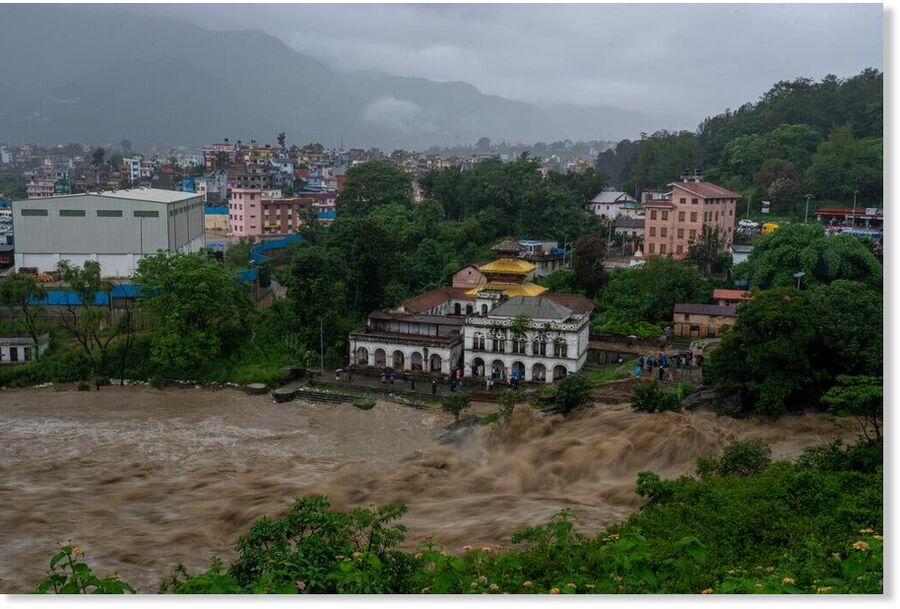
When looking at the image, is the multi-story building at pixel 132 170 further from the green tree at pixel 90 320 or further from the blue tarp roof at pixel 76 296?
the green tree at pixel 90 320

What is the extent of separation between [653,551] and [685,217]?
69.8ft

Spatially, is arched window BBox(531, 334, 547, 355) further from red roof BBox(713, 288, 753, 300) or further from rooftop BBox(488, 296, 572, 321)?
red roof BBox(713, 288, 753, 300)

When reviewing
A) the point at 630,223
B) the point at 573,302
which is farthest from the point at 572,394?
the point at 630,223

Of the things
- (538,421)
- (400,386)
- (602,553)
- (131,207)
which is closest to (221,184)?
(131,207)

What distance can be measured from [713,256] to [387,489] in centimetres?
1523

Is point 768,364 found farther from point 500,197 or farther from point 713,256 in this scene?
point 500,197

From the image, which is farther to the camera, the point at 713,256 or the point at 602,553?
the point at 713,256

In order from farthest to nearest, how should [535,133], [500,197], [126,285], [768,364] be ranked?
[535,133] < [500,197] < [126,285] < [768,364]

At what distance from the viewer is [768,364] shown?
1591 cm

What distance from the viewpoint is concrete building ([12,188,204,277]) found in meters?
27.9

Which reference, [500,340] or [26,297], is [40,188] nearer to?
[26,297]

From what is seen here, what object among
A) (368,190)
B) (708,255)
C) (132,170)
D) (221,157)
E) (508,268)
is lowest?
(508,268)

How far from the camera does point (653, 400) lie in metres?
15.8

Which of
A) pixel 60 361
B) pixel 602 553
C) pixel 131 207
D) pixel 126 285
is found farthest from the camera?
pixel 131 207
